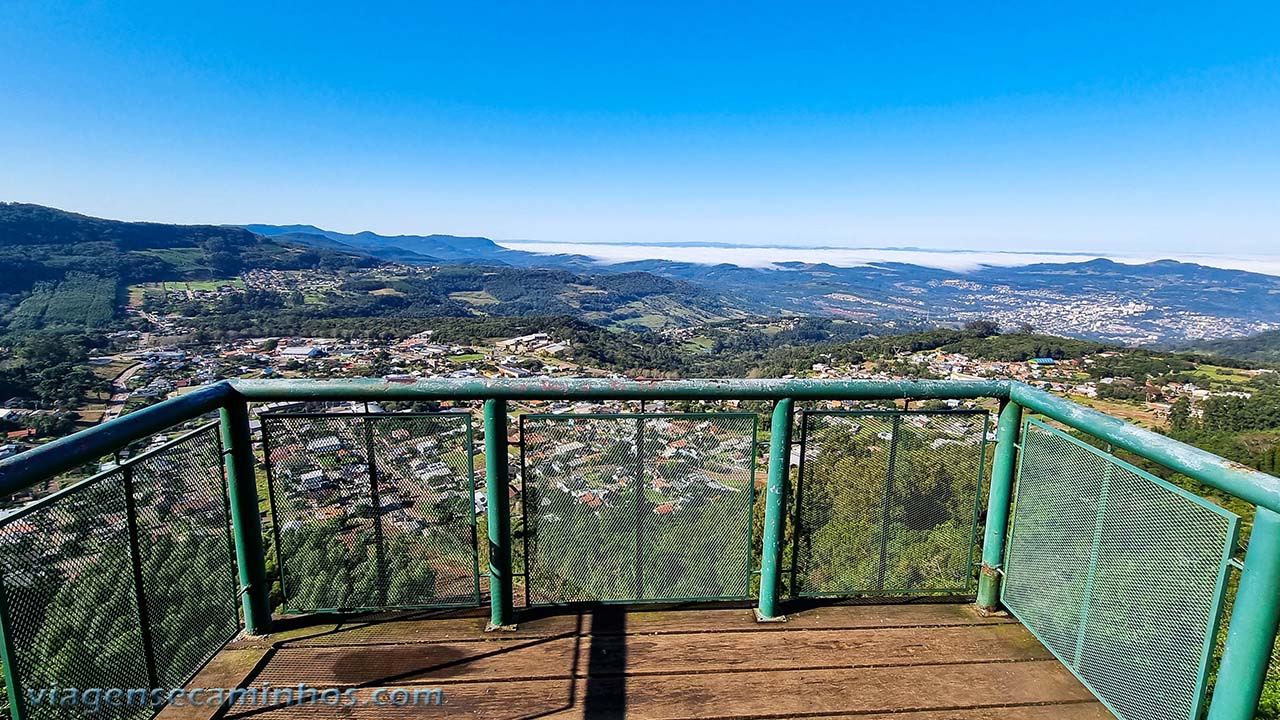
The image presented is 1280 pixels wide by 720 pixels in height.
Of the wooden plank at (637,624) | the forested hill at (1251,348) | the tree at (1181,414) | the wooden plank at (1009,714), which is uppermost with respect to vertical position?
the wooden plank at (1009,714)

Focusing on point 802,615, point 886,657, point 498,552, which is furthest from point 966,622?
point 498,552

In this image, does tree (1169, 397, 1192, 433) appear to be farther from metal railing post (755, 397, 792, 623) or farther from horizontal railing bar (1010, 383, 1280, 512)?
metal railing post (755, 397, 792, 623)

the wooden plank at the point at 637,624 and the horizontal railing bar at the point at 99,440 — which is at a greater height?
the horizontal railing bar at the point at 99,440

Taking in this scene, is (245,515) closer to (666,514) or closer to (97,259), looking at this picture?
(666,514)

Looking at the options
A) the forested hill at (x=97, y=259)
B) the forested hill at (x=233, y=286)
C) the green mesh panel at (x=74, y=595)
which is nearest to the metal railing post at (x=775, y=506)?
the green mesh panel at (x=74, y=595)

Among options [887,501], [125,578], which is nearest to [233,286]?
[125,578]

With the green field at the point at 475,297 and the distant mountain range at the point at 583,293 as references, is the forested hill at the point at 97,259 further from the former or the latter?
the green field at the point at 475,297

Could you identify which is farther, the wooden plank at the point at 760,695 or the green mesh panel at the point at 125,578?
the wooden plank at the point at 760,695

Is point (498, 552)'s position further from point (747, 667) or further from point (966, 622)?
point (966, 622)
